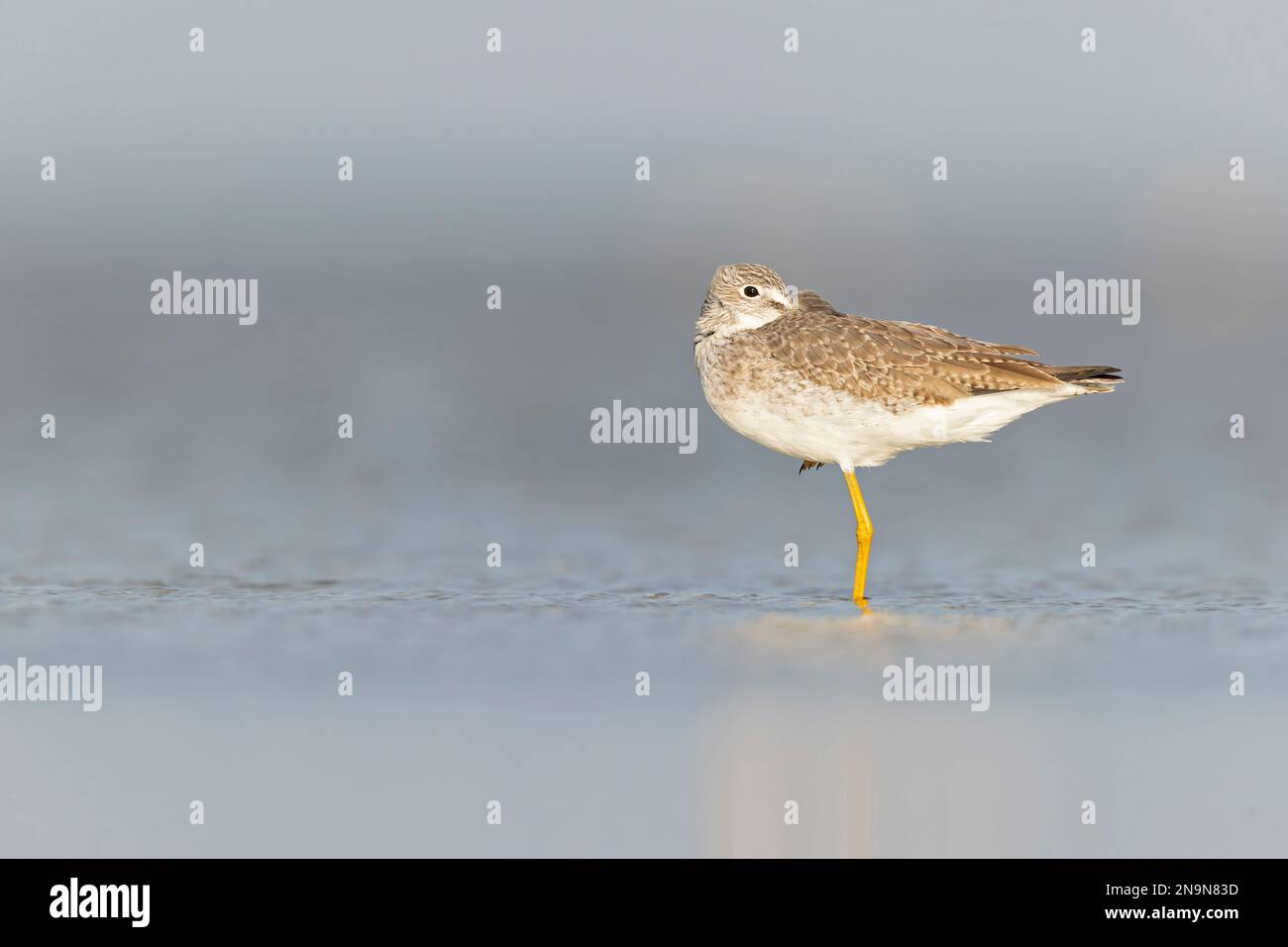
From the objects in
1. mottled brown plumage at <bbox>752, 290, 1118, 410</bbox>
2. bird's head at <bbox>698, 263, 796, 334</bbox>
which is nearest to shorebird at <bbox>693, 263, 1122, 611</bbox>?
mottled brown plumage at <bbox>752, 290, 1118, 410</bbox>

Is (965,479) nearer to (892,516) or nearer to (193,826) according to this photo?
(892,516)

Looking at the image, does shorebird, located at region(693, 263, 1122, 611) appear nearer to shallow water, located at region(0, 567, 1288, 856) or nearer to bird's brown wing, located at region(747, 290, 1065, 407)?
bird's brown wing, located at region(747, 290, 1065, 407)

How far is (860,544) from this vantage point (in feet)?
40.4

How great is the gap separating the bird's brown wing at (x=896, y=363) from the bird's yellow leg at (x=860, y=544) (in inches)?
35.7

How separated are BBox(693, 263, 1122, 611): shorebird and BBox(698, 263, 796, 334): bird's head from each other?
0.14 meters

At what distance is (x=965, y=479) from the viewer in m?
16.0

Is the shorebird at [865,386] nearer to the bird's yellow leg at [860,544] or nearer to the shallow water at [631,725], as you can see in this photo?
the bird's yellow leg at [860,544]

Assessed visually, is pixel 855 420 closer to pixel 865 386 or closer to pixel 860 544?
pixel 865 386

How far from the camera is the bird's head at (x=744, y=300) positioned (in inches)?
506

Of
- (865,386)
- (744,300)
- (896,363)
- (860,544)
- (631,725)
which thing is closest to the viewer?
(631,725)

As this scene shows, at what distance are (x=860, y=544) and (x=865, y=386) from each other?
113 centimetres

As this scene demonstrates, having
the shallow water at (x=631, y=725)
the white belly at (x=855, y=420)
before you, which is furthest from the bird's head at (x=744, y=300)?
the shallow water at (x=631, y=725)

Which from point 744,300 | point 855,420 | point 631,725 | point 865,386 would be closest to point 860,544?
point 855,420

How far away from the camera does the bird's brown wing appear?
12.1 metres
